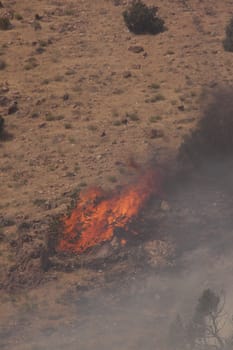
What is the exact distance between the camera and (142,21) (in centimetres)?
3394

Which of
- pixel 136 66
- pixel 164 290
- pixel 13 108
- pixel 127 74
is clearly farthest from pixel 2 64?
pixel 164 290

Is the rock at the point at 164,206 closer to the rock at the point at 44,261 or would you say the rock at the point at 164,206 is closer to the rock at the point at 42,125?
the rock at the point at 44,261

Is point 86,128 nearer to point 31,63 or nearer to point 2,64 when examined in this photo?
point 31,63

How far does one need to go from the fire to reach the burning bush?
79.5 inches

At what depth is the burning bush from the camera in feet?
77.8

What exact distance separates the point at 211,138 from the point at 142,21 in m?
11.9

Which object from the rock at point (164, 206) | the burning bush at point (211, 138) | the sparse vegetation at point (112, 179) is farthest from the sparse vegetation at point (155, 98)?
the rock at point (164, 206)

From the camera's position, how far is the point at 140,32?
3422 centimetres

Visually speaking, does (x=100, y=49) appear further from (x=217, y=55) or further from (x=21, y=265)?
(x=21, y=265)

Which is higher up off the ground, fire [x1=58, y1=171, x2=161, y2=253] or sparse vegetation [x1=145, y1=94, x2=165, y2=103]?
sparse vegetation [x1=145, y1=94, x2=165, y2=103]

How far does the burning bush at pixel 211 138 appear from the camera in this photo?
23719mm

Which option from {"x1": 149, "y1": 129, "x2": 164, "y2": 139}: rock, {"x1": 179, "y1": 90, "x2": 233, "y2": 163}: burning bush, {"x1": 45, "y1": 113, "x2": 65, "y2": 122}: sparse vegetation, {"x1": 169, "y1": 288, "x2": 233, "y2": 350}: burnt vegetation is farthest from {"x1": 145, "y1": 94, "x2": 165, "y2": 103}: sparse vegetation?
{"x1": 169, "y1": 288, "x2": 233, "y2": 350}: burnt vegetation

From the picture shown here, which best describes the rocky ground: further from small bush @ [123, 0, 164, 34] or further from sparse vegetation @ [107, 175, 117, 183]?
small bush @ [123, 0, 164, 34]

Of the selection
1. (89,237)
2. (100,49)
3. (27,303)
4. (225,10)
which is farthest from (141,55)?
(27,303)
